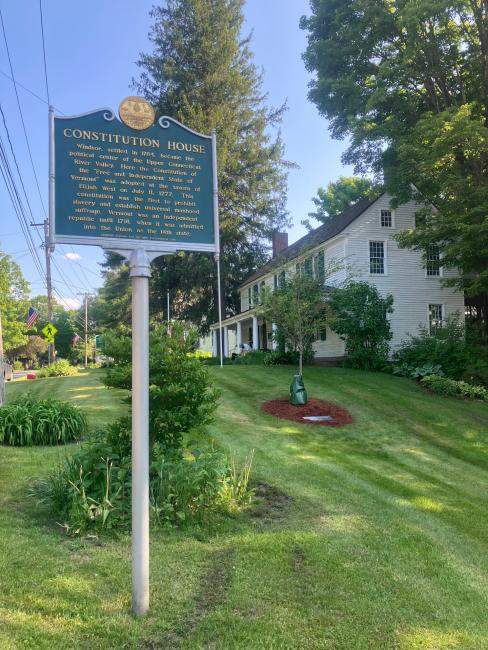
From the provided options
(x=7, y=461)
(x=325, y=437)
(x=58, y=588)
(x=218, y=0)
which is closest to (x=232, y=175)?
(x=218, y=0)

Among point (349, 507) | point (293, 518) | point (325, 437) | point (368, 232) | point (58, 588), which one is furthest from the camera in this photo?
point (368, 232)

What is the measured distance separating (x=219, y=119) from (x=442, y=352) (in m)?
21.0

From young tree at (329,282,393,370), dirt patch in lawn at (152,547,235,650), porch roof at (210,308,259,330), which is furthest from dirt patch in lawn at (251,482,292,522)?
porch roof at (210,308,259,330)

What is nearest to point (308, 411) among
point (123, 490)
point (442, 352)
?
point (123, 490)

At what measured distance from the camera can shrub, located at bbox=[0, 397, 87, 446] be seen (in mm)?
7812

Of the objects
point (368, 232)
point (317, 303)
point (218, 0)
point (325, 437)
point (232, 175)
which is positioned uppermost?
point (218, 0)

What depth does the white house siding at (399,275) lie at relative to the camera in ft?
78.7

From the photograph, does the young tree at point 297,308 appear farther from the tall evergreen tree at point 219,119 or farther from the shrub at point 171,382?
the tall evergreen tree at point 219,119

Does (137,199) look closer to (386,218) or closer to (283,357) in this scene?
(283,357)

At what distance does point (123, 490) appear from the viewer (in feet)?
16.8

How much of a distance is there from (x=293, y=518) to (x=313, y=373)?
1311 cm

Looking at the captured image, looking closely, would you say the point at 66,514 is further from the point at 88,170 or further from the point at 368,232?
the point at 368,232

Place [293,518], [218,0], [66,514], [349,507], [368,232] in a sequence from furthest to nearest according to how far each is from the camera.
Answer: [218,0] → [368,232] → [349,507] → [293,518] → [66,514]

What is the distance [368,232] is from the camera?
24328 millimetres
